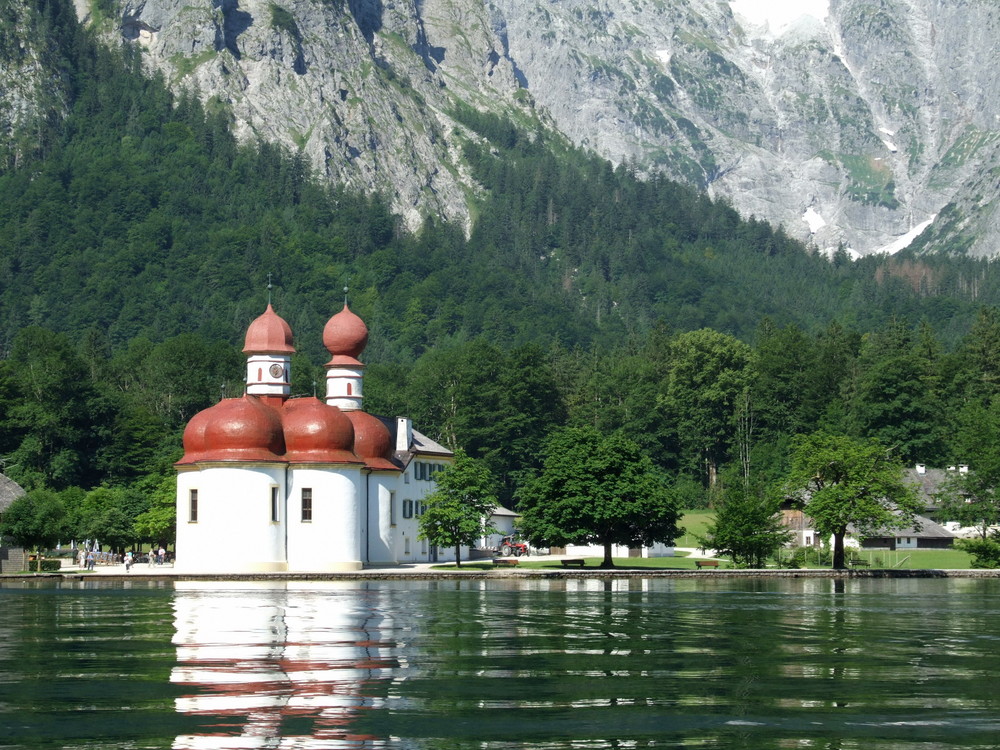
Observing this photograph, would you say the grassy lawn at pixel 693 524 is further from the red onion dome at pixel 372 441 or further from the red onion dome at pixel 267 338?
the red onion dome at pixel 267 338

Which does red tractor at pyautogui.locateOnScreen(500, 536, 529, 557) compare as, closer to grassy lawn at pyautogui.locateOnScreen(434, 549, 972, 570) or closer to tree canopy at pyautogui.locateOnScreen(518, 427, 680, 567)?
grassy lawn at pyautogui.locateOnScreen(434, 549, 972, 570)

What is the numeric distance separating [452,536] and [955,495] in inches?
1578

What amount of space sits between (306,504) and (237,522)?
4.07 m

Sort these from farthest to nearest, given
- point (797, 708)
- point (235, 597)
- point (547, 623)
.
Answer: point (235, 597)
point (547, 623)
point (797, 708)

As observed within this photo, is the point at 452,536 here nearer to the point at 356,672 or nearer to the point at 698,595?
the point at 698,595

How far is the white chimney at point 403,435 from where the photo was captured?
104375 mm

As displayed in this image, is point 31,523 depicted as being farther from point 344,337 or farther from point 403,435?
point 403,435

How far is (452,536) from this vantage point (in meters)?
94.4

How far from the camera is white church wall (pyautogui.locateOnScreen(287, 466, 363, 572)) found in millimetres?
90062

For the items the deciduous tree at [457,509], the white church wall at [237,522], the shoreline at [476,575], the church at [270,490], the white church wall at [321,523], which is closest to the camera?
the shoreline at [476,575]

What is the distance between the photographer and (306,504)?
9069cm

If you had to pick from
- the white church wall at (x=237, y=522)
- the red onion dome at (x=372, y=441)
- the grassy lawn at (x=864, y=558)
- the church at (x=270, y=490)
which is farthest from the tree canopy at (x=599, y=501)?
the white church wall at (x=237, y=522)

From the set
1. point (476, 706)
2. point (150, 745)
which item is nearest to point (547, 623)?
point (476, 706)

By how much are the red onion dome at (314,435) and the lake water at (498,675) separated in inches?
1317
